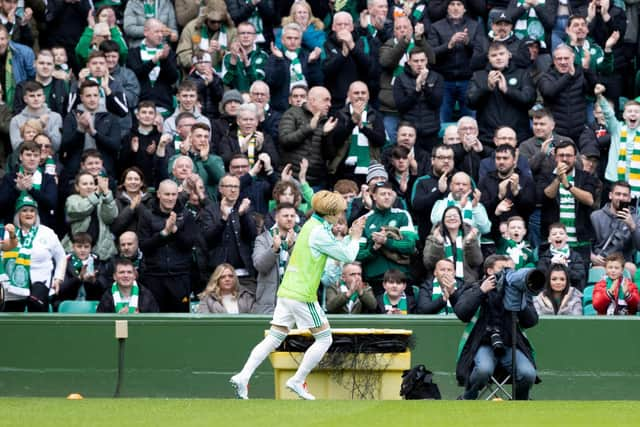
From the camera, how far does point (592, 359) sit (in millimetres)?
14836

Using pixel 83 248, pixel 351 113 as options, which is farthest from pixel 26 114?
pixel 351 113

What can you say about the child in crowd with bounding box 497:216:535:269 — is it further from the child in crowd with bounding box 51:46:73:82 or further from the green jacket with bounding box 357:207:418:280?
the child in crowd with bounding box 51:46:73:82

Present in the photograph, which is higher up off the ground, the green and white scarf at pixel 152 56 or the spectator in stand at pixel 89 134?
the green and white scarf at pixel 152 56

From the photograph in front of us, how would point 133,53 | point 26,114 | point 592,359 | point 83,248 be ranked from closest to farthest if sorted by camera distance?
1. point 592,359
2. point 83,248
3. point 26,114
4. point 133,53

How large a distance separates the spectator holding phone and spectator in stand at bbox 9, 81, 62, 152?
653cm

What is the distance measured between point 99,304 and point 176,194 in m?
1.52

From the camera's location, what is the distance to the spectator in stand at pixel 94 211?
1642cm

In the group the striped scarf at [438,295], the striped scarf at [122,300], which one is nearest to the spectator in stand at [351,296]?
the striped scarf at [438,295]

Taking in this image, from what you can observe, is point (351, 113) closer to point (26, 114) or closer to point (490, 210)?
point (490, 210)

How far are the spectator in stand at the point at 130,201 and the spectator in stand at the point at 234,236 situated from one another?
89 cm

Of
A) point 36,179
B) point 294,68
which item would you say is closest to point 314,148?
point 294,68

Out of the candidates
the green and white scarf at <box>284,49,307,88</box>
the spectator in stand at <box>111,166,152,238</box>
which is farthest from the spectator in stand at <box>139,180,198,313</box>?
the green and white scarf at <box>284,49,307,88</box>

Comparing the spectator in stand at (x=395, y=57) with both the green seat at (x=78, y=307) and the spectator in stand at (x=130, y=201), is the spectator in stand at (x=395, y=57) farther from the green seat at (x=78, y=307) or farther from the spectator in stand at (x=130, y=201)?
the green seat at (x=78, y=307)

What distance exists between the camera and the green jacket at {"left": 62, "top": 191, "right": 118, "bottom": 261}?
1642cm
